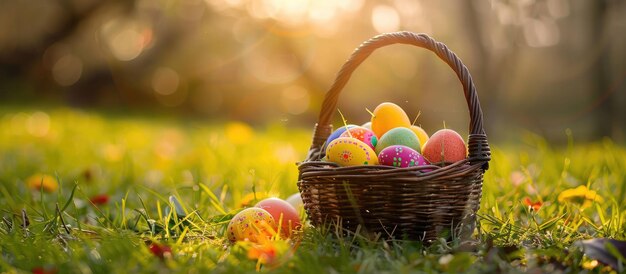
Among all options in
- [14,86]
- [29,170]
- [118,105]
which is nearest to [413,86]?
[118,105]

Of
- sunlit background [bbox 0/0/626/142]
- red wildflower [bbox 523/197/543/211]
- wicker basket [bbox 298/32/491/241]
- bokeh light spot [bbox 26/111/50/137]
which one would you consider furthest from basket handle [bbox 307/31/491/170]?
sunlit background [bbox 0/0/626/142]

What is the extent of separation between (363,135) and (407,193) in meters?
0.38

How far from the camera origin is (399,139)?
2.02m

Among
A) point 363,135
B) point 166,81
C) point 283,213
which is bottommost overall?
point 166,81

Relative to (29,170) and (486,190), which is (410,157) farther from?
(29,170)

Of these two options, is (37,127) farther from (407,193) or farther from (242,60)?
(242,60)

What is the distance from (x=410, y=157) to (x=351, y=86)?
1023cm

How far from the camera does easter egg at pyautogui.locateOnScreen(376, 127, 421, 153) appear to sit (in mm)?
2012

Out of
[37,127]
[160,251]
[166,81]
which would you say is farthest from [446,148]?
[166,81]

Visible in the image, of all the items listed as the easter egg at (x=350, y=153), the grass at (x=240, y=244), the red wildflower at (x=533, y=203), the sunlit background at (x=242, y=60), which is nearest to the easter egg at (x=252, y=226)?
the grass at (x=240, y=244)

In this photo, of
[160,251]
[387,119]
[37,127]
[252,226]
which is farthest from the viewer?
[37,127]

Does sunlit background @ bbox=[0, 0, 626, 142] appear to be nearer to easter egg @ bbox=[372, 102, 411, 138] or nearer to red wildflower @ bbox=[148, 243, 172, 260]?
easter egg @ bbox=[372, 102, 411, 138]

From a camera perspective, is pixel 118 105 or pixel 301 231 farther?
pixel 118 105

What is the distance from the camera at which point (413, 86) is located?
12.4m
